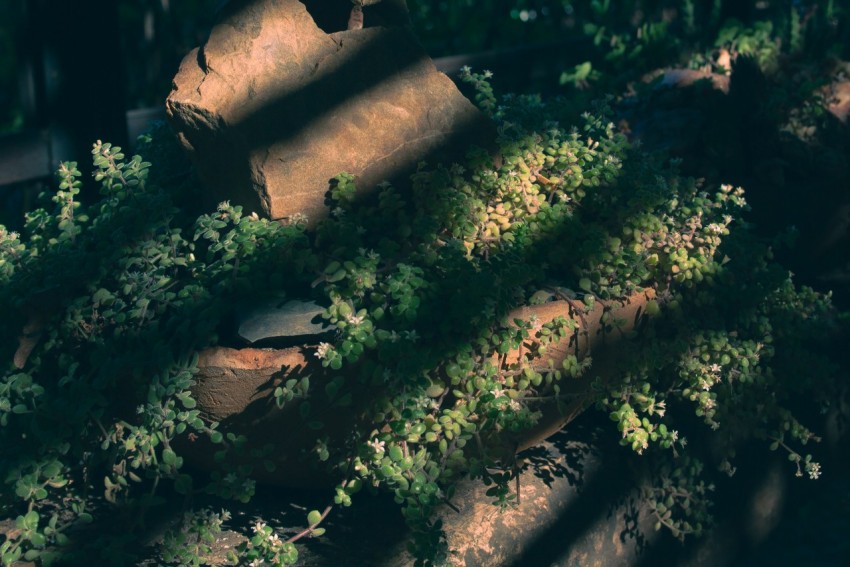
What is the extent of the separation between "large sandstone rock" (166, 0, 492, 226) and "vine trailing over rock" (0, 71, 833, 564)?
0.34 feet

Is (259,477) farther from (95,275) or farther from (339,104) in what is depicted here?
(339,104)

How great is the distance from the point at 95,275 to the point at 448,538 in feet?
4.10

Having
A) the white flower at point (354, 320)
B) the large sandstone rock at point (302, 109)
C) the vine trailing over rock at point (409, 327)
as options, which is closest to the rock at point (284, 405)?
the vine trailing over rock at point (409, 327)

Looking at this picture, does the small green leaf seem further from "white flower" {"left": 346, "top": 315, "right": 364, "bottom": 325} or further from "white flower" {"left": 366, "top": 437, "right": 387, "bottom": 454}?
"white flower" {"left": 346, "top": 315, "right": 364, "bottom": 325}

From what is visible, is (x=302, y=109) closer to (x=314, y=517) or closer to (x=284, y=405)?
(x=284, y=405)

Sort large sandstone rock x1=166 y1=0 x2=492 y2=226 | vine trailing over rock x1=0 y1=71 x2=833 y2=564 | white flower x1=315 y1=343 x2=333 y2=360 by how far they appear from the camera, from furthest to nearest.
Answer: large sandstone rock x1=166 y1=0 x2=492 y2=226 < vine trailing over rock x1=0 y1=71 x2=833 y2=564 < white flower x1=315 y1=343 x2=333 y2=360

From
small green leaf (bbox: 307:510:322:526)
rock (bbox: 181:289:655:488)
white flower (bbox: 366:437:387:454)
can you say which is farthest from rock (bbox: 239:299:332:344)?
small green leaf (bbox: 307:510:322:526)

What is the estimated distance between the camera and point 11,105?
694 centimetres

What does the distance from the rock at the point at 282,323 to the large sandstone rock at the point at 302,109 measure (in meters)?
0.36

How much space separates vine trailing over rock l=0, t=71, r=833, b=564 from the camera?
2.58 m

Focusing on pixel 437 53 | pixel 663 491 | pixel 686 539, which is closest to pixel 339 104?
pixel 663 491

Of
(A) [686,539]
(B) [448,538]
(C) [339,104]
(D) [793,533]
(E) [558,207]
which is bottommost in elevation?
(D) [793,533]

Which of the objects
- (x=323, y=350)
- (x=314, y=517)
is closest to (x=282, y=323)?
(x=323, y=350)

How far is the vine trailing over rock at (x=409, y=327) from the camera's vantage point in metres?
2.58
